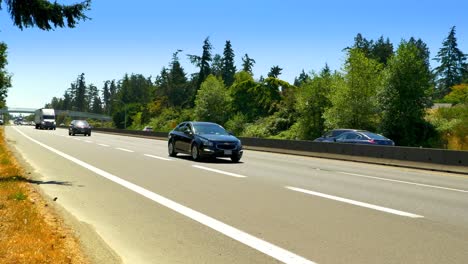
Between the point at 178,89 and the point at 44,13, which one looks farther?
the point at 178,89

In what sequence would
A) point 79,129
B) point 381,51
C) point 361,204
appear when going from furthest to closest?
point 381,51 → point 79,129 → point 361,204

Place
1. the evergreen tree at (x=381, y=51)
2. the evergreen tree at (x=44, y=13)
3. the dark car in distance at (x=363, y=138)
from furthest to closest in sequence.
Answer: the evergreen tree at (x=381, y=51) → the dark car in distance at (x=363, y=138) → the evergreen tree at (x=44, y=13)

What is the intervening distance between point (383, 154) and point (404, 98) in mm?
27005

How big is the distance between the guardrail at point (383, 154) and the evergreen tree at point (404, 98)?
65.0 feet

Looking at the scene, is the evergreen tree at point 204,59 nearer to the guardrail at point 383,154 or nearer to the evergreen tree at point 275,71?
the evergreen tree at point 275,71

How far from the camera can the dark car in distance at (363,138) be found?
80.4 ft

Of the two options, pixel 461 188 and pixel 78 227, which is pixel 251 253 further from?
pixel 461 188

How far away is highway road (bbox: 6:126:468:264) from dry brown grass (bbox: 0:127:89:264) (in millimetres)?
481

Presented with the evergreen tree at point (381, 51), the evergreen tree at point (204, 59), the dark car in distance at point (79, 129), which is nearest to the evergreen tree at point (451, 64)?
the evergreen tree at point (381, 51)

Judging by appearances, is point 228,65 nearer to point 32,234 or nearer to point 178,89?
point 178,89

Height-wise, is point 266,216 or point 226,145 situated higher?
point 226,145

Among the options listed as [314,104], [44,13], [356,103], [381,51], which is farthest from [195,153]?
[381,51]

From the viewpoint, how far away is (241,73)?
100 metres

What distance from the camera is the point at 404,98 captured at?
155ft
